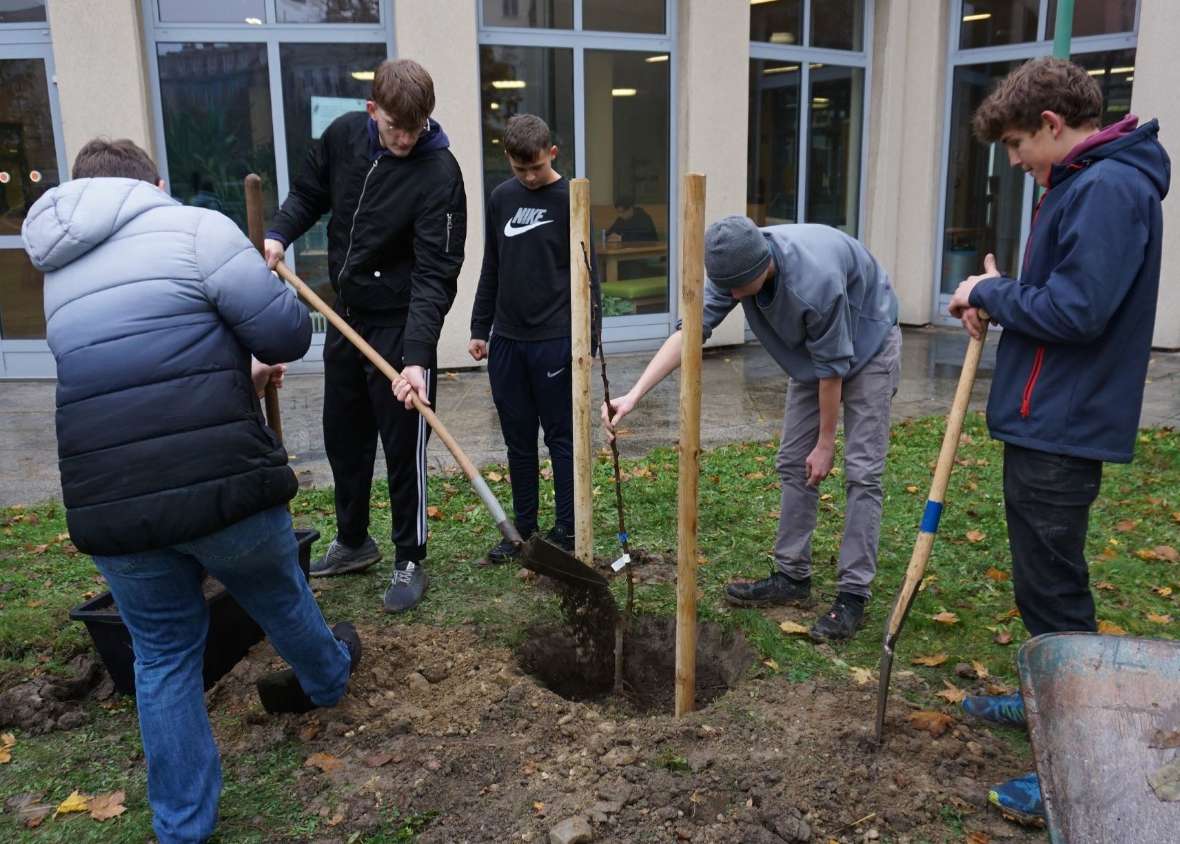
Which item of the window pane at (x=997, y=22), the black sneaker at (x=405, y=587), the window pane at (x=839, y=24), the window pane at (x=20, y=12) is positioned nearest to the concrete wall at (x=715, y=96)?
the window pane at (x=839, y=24)

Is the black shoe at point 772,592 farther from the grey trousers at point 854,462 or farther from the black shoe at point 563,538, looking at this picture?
the black shoe at point 563,538

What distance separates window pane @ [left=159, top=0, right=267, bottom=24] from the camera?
852 cm

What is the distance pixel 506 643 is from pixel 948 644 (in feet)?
5.69

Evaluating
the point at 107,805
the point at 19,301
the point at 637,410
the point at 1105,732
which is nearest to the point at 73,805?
the point at 107,805

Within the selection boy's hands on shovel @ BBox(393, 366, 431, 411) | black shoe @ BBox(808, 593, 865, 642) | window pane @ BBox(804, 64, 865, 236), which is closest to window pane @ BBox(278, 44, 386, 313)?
window pane @ BBox(804, 64, 865, 236)

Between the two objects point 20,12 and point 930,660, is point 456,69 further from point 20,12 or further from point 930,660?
point 930,660

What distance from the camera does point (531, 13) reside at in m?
9.24

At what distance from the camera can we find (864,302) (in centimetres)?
375

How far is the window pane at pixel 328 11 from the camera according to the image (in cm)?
873

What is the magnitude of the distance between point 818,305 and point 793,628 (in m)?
1.30

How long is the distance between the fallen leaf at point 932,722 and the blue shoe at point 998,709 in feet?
0.37

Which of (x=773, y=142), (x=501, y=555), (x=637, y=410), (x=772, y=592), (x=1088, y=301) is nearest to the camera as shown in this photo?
(x=1088, y=301)

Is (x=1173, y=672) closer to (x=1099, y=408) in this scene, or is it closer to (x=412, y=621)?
(x=1099, y=408)

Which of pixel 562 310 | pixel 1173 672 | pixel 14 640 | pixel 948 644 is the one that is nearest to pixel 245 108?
pixel 562 310
